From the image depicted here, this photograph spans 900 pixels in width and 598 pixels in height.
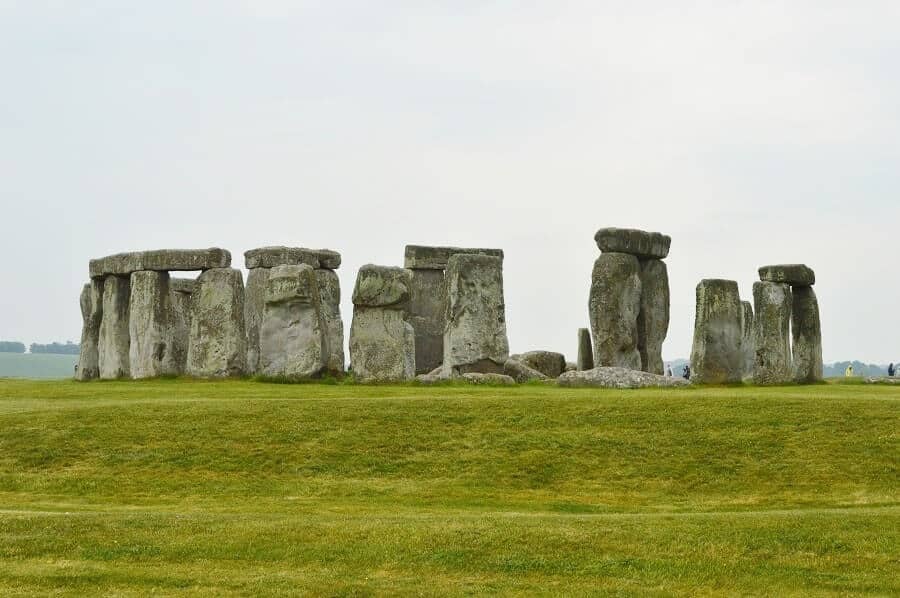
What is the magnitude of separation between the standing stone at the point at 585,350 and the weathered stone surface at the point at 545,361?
94 cm

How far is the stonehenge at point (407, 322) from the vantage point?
2958 cm

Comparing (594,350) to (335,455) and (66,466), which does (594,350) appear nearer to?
(335,455)

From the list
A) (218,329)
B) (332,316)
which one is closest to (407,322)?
(332,316)

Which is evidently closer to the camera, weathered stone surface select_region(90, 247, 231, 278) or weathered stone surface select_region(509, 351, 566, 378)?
weathered stone surface select_region(90, 247, 231, 278)

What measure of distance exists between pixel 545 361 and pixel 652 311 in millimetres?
4180

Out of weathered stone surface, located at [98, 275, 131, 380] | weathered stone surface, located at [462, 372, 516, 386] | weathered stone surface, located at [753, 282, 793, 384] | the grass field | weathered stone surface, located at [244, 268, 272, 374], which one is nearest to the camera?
the grass field

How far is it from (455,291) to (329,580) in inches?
706

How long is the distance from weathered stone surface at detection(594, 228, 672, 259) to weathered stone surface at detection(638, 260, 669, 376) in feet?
1.97

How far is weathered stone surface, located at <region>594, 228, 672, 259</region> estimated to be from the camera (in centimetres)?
3225

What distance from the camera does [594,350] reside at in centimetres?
3225

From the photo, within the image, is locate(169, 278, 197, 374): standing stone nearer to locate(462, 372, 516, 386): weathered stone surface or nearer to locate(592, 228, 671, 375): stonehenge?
locate(462, 372, 516, 386): weathered stone surface

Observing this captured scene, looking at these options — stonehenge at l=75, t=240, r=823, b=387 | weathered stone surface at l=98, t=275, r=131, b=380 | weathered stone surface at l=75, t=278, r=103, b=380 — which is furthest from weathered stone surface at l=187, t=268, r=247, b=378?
weathered stone surface at l=75, t=278, r=103, b=380

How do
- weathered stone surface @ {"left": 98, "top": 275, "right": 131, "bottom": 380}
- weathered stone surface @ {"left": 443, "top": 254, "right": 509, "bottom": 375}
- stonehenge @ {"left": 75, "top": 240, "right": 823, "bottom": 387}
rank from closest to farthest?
stonehenge @ {"left": 75, "top": 240, "right": 823, "bottom": 387}
weathered stone surface @ {"left": 443, "top": 254, "right": 509, "bottom": 375}
weathered stone surface @ {"left": 98, "top": 275, "right": 131, "bottom": 380}

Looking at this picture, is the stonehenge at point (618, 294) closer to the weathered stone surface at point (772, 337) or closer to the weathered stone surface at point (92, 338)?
the weathered stone surface at point (772, 337)
